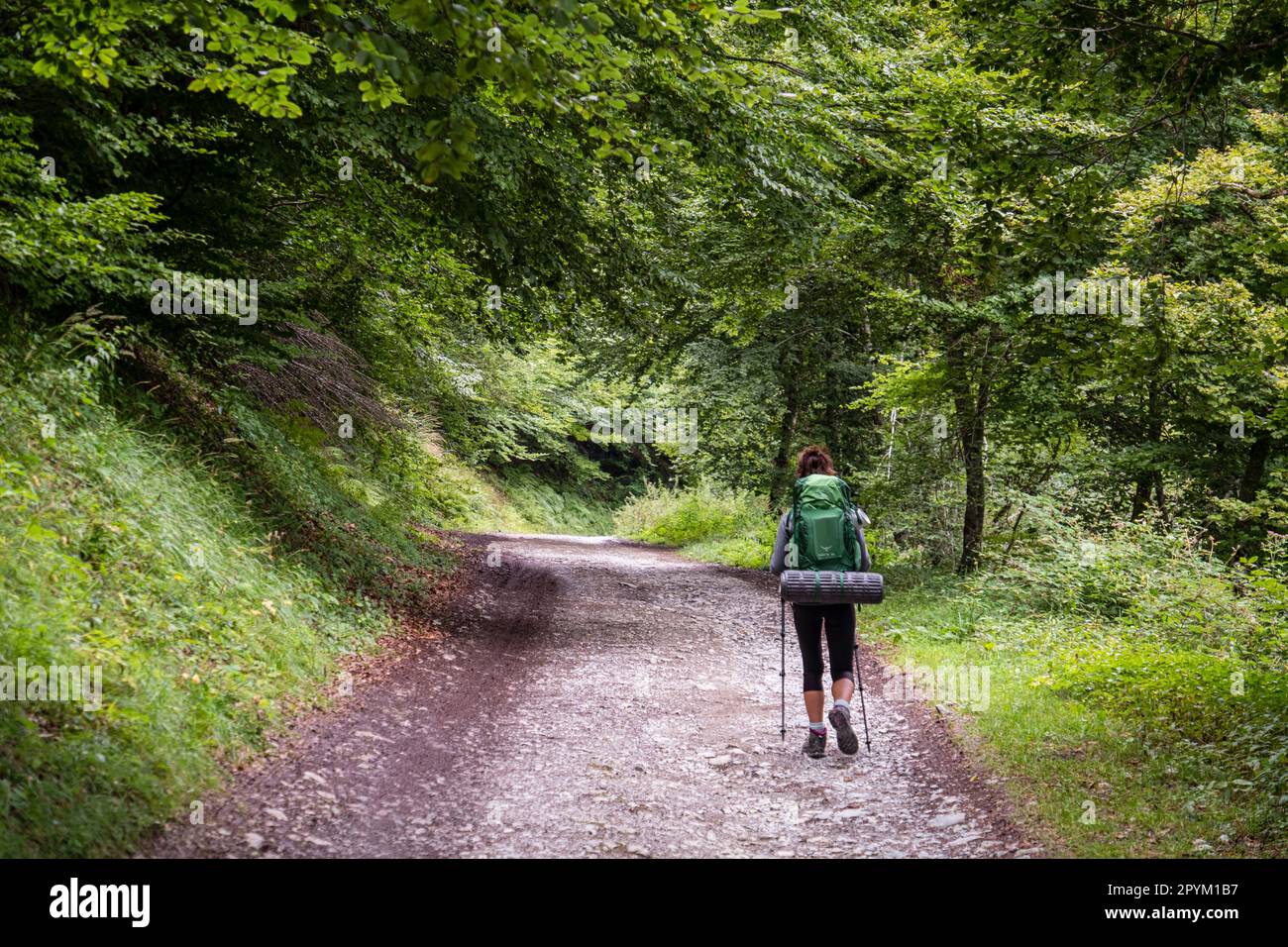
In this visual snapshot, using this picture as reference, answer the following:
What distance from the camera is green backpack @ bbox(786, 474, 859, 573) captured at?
6758 mm

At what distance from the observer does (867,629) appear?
39.3ft

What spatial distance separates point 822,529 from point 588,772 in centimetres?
239

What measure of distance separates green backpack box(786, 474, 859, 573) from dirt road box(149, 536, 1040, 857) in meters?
1.44

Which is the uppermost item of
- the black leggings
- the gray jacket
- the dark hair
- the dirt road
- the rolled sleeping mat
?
the dark hair

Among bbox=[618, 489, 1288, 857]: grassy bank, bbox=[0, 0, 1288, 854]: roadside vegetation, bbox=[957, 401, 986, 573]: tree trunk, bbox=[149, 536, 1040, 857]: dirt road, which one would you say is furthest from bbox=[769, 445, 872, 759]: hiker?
bbox=[957, 401, 986, 573]: tree trunk

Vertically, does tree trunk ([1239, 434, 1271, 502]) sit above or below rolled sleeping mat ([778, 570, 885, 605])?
above

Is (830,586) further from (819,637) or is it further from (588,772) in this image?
(588,772)

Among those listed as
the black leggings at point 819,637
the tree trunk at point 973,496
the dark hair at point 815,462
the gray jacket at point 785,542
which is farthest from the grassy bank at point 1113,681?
the dark hair at point 815,462

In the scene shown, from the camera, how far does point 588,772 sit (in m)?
6.24

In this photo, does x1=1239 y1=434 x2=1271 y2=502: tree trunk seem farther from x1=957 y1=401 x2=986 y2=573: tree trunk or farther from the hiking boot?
the hiking boot

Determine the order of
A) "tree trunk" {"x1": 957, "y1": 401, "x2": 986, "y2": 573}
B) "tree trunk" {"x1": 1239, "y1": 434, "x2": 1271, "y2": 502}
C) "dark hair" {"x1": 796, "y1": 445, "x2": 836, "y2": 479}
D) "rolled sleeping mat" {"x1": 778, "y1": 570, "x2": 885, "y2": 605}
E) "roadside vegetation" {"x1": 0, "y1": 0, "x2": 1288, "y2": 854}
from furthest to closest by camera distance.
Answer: "tree trunk" {"x1": 957, "y1": 401, "x2": 986, "y2": 573}, "tree trunk" {"x1": 1239, "y1": 434, "x2": 1271, "y2": 502}, "dark hair" {"x1": 796, "y1": 445, "x2": 836, "y2": 479}, "rolled sleeping mat" {"x1": 778, "y1": 570, "x2": 885, "y2": 605}, "roadside vegetation" {"x1": 0, "y1": 0, "x2": 1288, "y2": 854}
